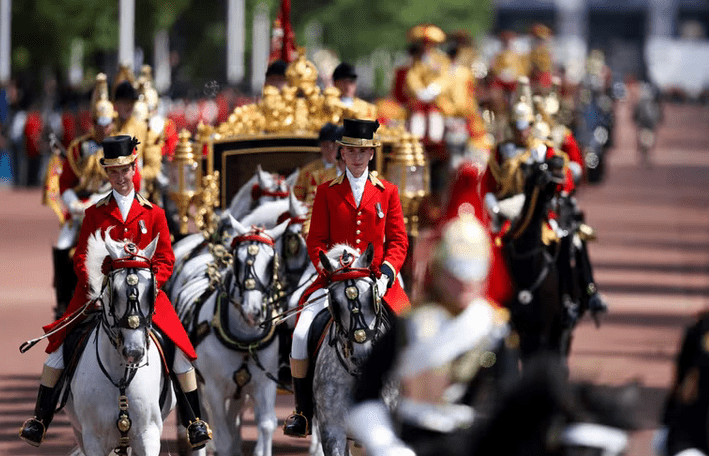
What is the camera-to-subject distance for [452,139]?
22.5 metres

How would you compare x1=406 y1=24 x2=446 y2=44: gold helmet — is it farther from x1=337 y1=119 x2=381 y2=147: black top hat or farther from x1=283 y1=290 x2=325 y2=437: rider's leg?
x1=283 y1=290 x2=325 y2=437: rider's leg

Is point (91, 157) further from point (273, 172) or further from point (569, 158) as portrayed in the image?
point (569, 158)

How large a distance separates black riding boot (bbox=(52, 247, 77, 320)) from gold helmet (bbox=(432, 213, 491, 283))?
774cm

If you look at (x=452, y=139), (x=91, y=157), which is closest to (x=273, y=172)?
(x=91, y=157)

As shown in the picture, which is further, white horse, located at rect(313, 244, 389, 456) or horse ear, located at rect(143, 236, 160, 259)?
horse ear, located at rect(143, 236, 160, 259)

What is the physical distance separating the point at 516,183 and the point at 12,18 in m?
27.3

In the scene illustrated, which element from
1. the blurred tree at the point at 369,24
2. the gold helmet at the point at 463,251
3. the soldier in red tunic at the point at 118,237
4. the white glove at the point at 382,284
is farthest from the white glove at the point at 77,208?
the blurred tree at the point at 369,24

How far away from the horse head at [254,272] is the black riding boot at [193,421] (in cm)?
90

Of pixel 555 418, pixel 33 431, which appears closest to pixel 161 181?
pixel 33 431

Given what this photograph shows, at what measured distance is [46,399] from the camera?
8.88m

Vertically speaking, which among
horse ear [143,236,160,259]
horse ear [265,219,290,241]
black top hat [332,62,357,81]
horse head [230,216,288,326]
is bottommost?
horse head [230,216,288,326]

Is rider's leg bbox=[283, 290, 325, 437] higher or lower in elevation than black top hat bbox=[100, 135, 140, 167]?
lower

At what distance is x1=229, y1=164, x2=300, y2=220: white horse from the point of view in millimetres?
11719

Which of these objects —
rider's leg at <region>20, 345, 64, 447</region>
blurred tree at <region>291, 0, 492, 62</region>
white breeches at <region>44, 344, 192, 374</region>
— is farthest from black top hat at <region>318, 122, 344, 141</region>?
blurred tree at <region>291, 0, 492, 62</region>
